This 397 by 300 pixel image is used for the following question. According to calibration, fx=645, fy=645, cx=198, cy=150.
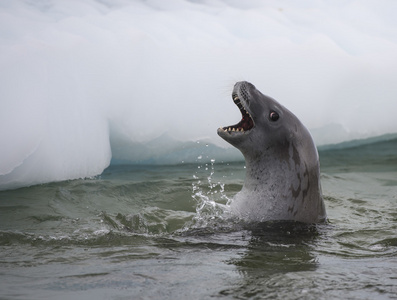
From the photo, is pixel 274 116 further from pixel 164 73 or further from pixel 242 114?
pixel 164 73

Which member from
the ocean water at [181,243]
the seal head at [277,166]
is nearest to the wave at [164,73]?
the ocean water at [181,243]

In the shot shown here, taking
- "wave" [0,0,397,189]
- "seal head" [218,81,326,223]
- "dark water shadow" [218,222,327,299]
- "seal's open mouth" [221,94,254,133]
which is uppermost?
"wave" [0,0,397,189]

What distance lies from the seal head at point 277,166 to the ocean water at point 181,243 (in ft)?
0.39

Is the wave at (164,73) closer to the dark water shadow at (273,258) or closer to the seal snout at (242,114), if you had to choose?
the seal snout at (242,114)

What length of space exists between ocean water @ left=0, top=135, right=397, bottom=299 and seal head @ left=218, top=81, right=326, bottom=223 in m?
0.12

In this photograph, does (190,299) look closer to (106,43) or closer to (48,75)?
(48,75)

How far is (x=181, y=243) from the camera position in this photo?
3.80 meters

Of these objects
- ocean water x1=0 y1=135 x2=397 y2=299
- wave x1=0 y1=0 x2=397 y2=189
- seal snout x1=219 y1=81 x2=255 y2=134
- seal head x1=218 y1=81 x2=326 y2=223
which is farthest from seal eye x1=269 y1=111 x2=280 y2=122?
wave x1=0 y1=0 x2=397 y2=189

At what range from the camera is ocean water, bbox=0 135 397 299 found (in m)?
2.79

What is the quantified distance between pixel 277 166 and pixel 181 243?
3.20 feet

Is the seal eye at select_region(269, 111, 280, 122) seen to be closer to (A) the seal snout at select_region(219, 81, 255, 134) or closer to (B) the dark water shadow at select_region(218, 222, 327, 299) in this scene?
(A) the seal snout at select_region(219, 81, 255, 134)

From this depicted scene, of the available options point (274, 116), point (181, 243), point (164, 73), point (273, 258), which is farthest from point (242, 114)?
point (164, 73)

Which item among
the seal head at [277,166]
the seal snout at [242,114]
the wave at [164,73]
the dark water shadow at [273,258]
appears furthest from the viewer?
the wave at [164,73]

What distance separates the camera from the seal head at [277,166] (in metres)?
4.36
